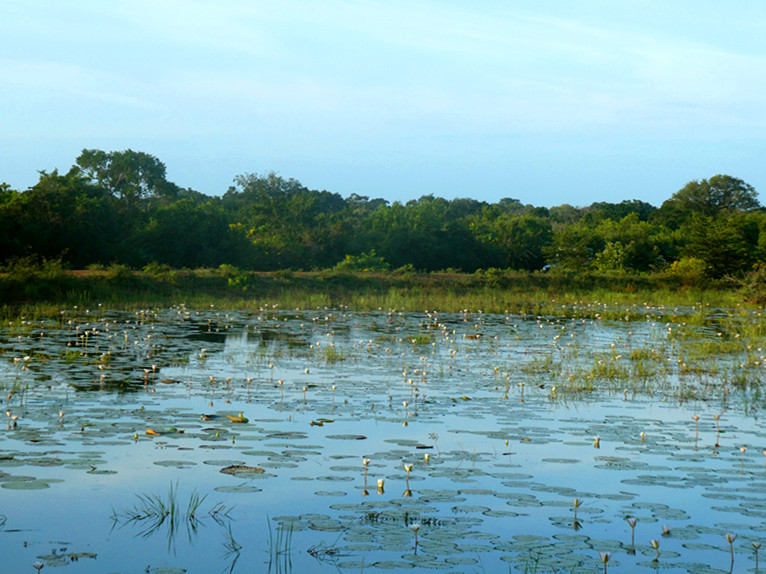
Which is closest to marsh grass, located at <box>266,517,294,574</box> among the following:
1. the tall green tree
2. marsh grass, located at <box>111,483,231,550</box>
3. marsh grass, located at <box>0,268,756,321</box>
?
marsh grass, located at <box>111,483,231,550</box>

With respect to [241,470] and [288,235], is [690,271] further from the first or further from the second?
[241,470]

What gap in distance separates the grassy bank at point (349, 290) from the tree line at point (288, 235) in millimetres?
2336

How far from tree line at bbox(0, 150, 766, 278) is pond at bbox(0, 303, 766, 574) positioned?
67.5 ft

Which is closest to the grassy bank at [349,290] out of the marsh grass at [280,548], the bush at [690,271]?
the bush at [690,271]

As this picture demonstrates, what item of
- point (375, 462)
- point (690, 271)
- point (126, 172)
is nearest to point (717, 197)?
point (690, 271)

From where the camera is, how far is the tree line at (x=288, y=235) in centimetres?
3644

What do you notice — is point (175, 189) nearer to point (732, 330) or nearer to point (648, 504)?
point (732, 330)

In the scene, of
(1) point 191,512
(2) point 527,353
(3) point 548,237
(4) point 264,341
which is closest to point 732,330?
(2) point 527,353

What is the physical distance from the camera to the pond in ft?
18.3

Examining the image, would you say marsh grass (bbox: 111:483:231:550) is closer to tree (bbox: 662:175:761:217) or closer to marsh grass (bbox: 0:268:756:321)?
marsh grass (bbox: 0:268:756:321)

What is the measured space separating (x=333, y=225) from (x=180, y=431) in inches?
1694

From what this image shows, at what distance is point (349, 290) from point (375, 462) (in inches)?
1049

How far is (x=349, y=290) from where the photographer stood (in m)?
34.3

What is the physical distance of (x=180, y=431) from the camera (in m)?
8.73
